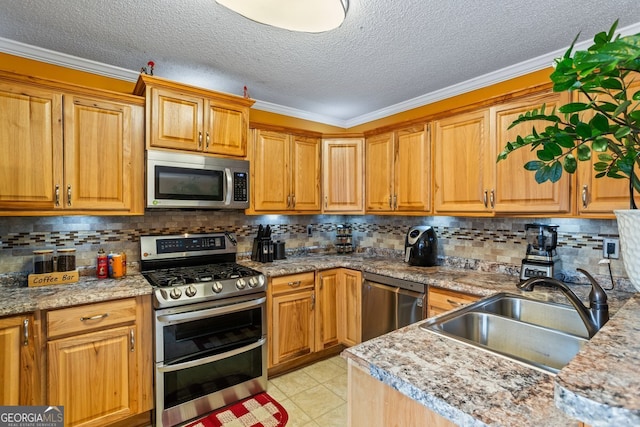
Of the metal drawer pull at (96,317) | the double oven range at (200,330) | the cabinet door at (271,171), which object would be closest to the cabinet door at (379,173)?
the cabinet door at (271,171)

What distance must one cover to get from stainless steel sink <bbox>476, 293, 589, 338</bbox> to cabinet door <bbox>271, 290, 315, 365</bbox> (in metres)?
1.55

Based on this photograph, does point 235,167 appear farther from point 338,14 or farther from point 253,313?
point 338,14

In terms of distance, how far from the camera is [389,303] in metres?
2.65

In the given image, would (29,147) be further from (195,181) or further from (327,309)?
(327,309)

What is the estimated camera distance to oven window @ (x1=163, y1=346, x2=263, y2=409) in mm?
2086

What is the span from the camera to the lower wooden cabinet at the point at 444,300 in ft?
7.09

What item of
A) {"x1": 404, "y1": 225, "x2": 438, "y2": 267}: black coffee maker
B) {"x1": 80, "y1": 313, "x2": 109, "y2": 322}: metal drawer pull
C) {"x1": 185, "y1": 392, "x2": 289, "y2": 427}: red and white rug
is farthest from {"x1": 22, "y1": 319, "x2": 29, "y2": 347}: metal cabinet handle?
{"x1": 404, "y1": 225, "x2": 438, "y2": 267}: black coffee maker

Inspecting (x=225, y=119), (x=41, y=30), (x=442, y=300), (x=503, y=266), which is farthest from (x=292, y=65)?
(x=503, y=266)

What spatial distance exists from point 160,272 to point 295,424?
1476 millimetres

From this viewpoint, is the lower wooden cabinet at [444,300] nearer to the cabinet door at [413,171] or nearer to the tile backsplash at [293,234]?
the tile backsplash at [293,234]

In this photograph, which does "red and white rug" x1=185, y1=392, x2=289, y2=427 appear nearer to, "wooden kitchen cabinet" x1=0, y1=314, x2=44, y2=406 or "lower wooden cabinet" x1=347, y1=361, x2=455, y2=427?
"wooden kitchen cabinet" x1=0, y1=314, x2=44, y2=406

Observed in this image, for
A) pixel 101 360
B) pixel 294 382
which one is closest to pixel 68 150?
A: pixel 101 360

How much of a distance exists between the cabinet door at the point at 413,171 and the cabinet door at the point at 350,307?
78cm

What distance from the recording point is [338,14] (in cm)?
157
